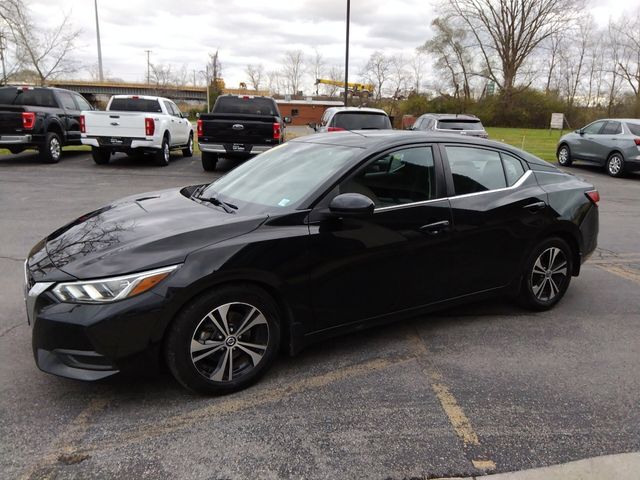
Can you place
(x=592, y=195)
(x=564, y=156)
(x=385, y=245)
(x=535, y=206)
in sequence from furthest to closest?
(x=564, y=156) → (x=592, y=195) → (x=535, y=206) → (x=385, y=245)

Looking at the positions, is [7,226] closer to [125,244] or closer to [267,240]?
[125,244]

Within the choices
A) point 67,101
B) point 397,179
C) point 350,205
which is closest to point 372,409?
point 350,205

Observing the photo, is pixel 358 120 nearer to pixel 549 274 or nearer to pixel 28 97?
pixel 549 274

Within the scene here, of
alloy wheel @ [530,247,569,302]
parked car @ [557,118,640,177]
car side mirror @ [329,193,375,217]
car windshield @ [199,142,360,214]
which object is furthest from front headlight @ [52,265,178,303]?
parked car @ [557,118,640,177]

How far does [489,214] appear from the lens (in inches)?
158

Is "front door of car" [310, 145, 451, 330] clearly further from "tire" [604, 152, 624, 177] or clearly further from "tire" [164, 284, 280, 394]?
"tire" [604, 152, 624, 177]

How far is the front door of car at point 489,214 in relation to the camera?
3.92m

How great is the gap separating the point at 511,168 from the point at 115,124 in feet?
37.0

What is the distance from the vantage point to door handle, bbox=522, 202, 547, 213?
425 cm

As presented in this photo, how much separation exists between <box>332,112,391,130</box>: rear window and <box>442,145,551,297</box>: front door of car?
8417 mm

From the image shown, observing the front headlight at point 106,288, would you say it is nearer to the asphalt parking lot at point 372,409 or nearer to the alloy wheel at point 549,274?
the asphalt parking lot at point 372,409

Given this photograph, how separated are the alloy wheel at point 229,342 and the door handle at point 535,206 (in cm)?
244

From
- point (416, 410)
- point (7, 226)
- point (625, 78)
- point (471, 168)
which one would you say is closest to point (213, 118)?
point (7, 226)

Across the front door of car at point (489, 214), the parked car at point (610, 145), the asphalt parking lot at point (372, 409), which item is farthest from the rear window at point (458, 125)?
the asphalt parking lot at point (372, 409)
